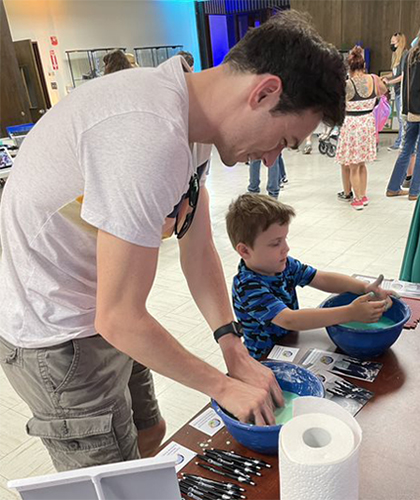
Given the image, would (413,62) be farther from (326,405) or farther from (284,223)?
(326,405)

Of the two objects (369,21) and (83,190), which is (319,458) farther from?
(369,21)

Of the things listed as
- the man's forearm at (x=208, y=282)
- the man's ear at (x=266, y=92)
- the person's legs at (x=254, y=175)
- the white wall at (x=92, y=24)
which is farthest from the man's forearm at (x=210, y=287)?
the white wall at (x=92, y=24)

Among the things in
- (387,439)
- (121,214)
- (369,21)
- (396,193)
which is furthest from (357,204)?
(369,21)

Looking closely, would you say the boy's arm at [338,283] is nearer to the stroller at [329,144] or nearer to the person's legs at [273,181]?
the person's legs at [273,181]

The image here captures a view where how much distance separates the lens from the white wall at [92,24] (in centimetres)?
866

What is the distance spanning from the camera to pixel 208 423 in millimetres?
1039

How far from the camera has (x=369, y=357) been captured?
1.20 meters

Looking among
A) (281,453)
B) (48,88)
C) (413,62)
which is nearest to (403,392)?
(281,453)

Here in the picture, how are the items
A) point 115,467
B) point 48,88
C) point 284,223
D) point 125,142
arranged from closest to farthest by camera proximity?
1. point 115,467
2. point 125,142
3. point 284,223
4. point 48,88

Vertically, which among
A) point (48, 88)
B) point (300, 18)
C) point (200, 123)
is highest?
point (300, 18)

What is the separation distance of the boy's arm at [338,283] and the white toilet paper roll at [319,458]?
80 centimetres

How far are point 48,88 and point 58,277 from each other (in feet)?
31.2

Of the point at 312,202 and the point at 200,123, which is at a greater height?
the point at 200,123

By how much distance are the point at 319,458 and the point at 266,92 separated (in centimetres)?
60
